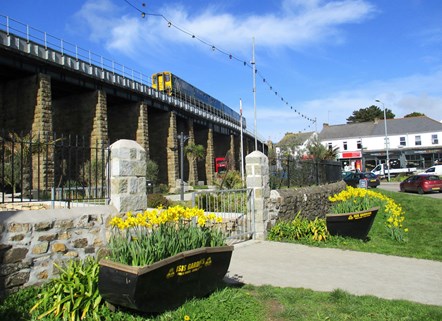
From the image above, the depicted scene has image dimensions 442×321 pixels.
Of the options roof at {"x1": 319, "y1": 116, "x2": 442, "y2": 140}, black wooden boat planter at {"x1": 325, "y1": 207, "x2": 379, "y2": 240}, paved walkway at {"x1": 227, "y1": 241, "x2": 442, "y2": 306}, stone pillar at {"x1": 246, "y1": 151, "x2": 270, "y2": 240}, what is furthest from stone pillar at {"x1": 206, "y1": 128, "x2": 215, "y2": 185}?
paved walkway at {"x1": 227, "y1": 241, "x2": 442, "y2": 306}

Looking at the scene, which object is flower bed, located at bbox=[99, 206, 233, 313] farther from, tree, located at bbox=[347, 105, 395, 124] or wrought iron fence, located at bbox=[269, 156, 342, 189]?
tree, located at bbox=[347, 105, 395, 124]

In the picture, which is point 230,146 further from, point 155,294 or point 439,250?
point 155,294

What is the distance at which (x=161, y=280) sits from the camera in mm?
4230

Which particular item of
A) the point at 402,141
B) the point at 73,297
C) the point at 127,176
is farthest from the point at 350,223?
the point at 402,141

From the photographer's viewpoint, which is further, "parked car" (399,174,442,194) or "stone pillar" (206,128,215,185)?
"stone pillar" (206,128,215,185)

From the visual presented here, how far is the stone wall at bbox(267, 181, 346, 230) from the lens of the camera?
34.5 feet

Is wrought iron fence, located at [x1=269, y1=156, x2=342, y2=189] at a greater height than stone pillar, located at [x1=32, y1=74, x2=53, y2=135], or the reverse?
stone pillar, located at [x1=32, y1=74, x2=53, y2=135]

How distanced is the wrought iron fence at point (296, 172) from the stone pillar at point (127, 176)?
7242 millimetres

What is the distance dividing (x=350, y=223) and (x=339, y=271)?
3.22 metres

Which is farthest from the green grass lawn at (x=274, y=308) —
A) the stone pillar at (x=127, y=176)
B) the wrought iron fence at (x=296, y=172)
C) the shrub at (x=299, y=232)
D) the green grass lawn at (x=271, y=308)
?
the wrought iron fence at (x=296, y=172)

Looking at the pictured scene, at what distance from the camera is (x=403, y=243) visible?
34.5ft

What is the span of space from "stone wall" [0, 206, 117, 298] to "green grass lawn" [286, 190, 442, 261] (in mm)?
5522

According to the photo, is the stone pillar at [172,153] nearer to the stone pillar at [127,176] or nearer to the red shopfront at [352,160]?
the stone pillar at [127,176]

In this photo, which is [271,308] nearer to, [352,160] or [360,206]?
[360,206]
